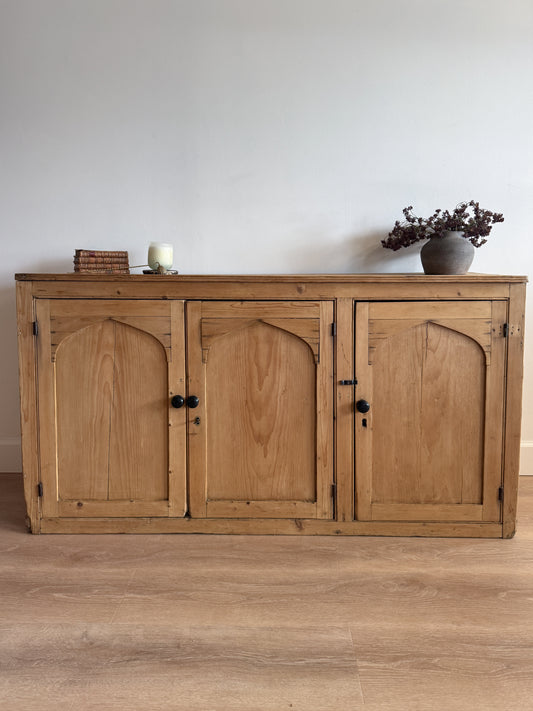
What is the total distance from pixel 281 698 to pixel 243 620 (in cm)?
31

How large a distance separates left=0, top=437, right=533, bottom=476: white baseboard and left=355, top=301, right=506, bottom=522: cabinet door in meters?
0.72

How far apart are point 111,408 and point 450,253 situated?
1.27 meters

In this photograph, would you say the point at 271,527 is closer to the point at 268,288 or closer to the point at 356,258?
the point at 268,288

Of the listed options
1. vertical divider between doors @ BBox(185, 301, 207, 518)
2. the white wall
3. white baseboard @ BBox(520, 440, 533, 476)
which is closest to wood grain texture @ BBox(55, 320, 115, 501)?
vertical divider between doors @ BBox(185, 301, 207, 518)

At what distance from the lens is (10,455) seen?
2824 mm

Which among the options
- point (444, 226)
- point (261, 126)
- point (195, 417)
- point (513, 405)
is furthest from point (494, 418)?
point (261, 126)

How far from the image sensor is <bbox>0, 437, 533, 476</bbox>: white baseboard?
110 inches

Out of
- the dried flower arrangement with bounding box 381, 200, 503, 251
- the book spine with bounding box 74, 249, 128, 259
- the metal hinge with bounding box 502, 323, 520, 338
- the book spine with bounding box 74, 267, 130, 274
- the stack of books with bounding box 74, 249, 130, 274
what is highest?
the dried flower arrangement with bounding box 381, 200, 503, 251

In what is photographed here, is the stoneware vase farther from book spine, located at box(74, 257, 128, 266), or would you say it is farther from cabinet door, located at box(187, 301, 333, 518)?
book spine, located at box(74, 257, 128, 266)

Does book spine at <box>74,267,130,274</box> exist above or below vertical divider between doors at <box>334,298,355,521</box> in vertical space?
above

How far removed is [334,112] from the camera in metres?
2.63

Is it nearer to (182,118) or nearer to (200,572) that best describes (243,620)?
(200,572)

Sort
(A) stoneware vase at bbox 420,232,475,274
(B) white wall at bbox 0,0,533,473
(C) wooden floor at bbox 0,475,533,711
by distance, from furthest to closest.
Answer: (B) white wall at bbox 0,0,533,473 → (A) stoneware vase at bbox 420,232,475,274 → (C) wooden floor at bbox 0,475,533,711

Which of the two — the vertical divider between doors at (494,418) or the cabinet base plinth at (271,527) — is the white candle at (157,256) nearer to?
the cabinet base plinth at (271,527)
